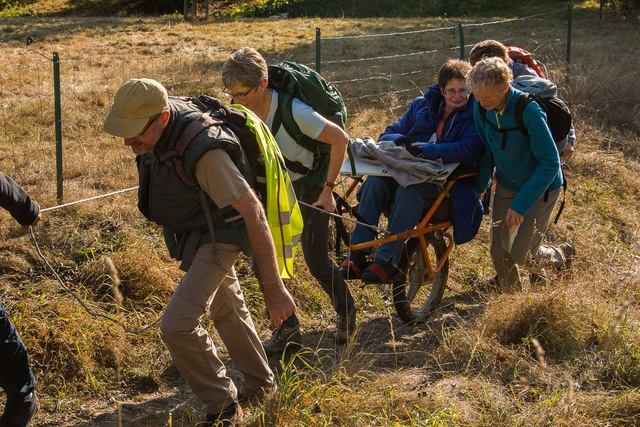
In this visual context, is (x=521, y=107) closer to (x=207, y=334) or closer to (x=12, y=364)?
(x=207, y=334)

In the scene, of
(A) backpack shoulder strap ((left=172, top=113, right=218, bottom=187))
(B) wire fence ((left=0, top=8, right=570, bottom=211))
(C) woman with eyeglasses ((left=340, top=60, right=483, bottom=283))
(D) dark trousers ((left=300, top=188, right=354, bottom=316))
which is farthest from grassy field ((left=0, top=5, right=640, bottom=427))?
(A) backpack shoulder strap ((left=172, top=113, right=218, bottom=187))

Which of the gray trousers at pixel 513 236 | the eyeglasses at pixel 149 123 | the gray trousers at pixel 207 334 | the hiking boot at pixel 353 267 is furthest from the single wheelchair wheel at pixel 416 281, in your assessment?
the eyeglasses at pixel 149 123

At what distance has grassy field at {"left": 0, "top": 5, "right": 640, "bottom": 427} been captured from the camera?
4.21m

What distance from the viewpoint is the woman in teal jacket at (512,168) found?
5013 mm

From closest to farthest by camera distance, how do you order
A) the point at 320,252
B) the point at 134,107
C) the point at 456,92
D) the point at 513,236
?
the point at 134,107
the point at 320,252
the point at 456,92
the point at 513,236

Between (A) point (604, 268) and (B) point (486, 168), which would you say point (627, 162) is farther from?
(B) point (486, 168)

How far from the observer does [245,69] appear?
14.1ft

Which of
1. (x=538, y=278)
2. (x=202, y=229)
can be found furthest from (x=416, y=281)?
(x=202, y=229)

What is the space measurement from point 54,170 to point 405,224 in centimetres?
400

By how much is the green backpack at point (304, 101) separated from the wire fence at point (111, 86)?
297 cm

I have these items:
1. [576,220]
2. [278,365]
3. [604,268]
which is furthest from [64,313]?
[576,220]

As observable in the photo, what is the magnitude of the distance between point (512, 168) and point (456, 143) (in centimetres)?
41

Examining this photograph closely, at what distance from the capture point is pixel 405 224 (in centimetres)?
545

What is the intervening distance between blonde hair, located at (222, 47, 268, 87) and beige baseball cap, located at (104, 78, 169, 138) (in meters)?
0.86
